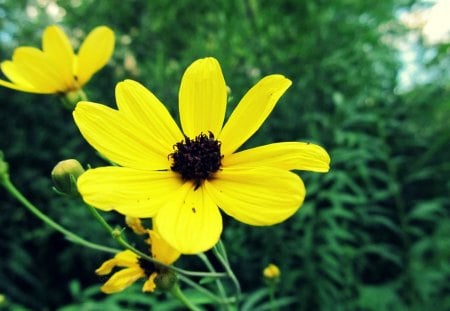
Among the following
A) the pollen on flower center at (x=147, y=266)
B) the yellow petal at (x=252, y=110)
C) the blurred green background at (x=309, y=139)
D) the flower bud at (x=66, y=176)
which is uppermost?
the blurred green background at (x=309, y=139)

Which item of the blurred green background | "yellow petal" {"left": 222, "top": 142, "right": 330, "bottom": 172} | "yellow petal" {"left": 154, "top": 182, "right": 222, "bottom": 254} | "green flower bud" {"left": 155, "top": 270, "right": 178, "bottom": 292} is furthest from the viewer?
the blurred green background

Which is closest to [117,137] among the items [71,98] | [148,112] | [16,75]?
[148,112]

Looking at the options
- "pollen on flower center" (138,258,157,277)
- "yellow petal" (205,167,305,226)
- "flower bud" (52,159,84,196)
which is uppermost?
"yellow petal" (205,167,305,226)

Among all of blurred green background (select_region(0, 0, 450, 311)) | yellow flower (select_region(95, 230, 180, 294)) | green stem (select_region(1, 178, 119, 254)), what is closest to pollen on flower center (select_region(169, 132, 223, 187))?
yellow flower (select_region(95, 230, 180, 294))

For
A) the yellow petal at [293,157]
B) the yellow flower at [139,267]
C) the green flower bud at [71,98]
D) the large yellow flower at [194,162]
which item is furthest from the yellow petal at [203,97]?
the green flower bud at [71,98]

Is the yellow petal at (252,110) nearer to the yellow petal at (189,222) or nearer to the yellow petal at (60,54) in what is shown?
the yellow petal at (189,222)

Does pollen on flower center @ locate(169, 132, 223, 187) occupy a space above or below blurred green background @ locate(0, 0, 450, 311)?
below

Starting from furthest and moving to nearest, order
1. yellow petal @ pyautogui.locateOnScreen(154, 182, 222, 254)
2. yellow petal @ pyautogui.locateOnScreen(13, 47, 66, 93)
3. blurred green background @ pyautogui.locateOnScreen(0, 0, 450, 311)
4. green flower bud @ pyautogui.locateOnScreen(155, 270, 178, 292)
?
blurred green background @ pyautogui.locateOnScreen(0, 0, 450, 311) < yellow petal @ pyautogui.locateOnScreen(13, 47, 66, 93) < green flower bud @ pyautogui.locateOnScreen(155, 270, 178, 292) < yellow petal @ pyautogui.locateOnScreen(154, 182, 222, 254)

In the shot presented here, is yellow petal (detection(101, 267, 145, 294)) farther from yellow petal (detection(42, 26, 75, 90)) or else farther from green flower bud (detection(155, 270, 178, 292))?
yellow petal (detection(42, 26, 75, 90))
